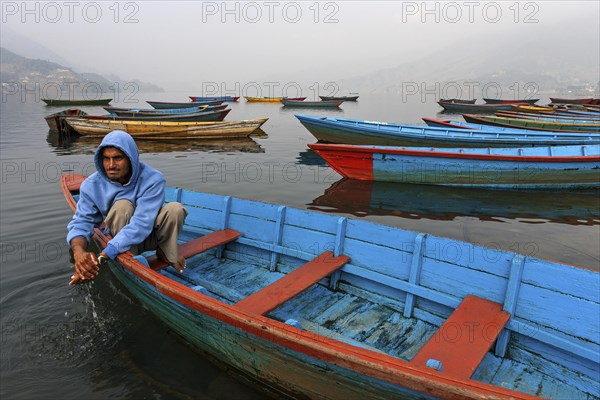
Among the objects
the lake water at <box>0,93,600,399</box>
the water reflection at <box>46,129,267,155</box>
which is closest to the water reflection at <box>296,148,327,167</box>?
the lake water at <box>0,93,600,399</box>

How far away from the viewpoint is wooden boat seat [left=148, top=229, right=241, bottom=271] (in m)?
4.81

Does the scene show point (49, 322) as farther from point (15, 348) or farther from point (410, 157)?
point (410, 157)

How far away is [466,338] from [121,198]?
3.90m

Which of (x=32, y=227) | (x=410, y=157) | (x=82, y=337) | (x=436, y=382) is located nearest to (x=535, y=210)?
(x=410, y=157)

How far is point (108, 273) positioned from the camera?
6508mm

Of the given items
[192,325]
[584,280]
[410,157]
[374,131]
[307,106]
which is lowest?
[192,325]

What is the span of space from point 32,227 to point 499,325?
9.55 meters

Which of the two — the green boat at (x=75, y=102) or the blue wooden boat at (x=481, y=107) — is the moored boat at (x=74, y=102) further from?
the blue wooden boat at (x=481, y=107)

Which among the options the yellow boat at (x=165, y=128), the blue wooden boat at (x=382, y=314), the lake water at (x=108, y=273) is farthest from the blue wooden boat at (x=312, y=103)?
the blue wooden boat at (x=382, y=314)

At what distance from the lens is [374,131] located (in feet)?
49.1

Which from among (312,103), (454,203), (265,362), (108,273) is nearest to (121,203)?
(265,362)

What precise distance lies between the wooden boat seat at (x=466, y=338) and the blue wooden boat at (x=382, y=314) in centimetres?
1

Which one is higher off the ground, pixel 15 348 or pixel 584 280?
pixel 584 280

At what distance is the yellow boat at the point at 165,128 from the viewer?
20.2m
